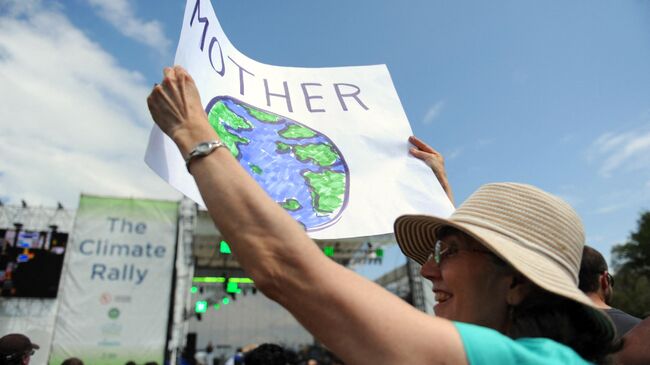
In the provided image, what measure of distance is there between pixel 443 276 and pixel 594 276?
4.17 feet

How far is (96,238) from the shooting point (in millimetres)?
11773

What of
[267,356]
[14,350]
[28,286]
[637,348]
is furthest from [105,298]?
[637,348]

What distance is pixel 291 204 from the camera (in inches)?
60.0

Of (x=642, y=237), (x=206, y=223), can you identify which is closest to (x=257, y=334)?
(x=206, y=223)

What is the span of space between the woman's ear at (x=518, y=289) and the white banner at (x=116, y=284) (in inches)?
469

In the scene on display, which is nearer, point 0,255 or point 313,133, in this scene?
point 313,133

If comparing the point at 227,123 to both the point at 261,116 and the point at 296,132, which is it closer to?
the point at 261,116

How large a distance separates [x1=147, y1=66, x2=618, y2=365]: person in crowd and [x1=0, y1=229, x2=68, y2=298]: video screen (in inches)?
553

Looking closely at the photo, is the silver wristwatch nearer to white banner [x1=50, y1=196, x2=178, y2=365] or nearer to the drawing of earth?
the drawing of earth

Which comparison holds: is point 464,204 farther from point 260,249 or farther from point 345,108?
point 345,108

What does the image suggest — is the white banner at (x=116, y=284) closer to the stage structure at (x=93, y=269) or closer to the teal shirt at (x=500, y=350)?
the stage structure at (x=93, y=269)

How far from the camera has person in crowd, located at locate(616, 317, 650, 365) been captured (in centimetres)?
139

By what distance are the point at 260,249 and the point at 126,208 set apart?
42.0 ft

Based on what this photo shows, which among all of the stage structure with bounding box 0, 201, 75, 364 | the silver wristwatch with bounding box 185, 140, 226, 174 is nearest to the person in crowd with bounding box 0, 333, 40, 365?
the silver wristwatch with bounding box 185, 140, 226, 174
